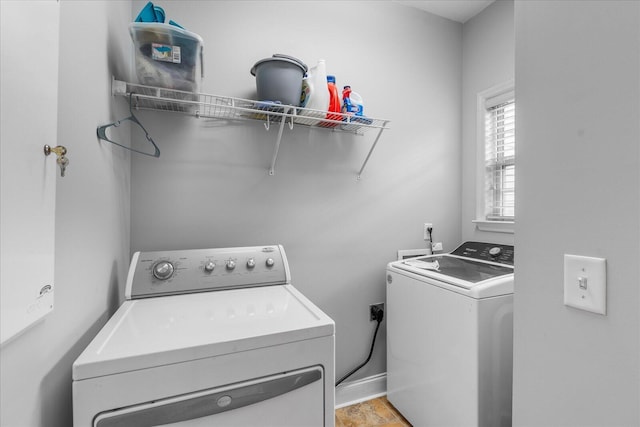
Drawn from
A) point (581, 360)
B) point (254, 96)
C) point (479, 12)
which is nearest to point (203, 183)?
point (254, 96)

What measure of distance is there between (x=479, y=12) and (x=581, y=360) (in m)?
2.53

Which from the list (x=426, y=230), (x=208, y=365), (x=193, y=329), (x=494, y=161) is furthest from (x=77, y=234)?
(x=494, y=161)

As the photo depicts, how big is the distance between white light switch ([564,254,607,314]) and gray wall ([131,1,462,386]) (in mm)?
1332

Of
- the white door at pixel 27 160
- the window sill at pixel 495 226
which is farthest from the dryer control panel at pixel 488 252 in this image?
the white door at pixel 27 160

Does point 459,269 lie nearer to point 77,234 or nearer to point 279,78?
point 279,78

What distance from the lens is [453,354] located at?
1401mm

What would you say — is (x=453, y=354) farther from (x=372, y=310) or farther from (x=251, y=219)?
(x=251, y=219)

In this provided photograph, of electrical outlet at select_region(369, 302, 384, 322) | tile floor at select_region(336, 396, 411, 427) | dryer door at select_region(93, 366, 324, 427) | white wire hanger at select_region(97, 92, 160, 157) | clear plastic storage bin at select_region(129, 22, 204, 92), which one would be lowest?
tile floor at select_region(336, 396, 411, 427)

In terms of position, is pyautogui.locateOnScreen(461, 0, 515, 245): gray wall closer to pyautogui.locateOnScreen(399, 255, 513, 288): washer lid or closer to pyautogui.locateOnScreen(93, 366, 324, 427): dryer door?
pyautogui.locateOnScreen(399, 255, 513, 288): washer lid

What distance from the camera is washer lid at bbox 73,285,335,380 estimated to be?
737mm

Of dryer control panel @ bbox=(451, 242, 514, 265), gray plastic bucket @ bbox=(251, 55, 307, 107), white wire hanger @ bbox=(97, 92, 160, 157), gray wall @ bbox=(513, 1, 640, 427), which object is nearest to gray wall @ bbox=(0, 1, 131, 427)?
white wire hanger @ bbox=(97, 92, 160, 157)

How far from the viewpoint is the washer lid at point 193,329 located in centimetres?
74

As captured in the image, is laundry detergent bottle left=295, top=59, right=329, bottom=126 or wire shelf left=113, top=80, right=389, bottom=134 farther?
laundry detergent bottle left=295, top=59, right=329, bottom=126

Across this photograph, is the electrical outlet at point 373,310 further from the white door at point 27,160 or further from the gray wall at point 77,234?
the white door at point 27,160
